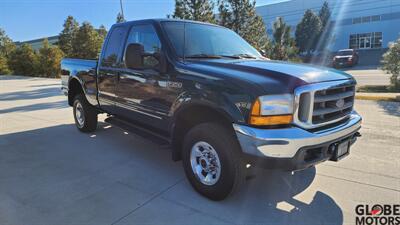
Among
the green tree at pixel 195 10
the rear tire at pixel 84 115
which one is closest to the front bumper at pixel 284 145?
the rear tire at pixel 84 115

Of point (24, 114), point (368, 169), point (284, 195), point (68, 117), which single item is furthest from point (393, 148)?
point (24, 114)

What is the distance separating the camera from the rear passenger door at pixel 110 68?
4551 mm

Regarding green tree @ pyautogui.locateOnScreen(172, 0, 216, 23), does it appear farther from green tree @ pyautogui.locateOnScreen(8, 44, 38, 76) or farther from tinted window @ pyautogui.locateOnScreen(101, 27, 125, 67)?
green tree @ pyautogui.locateOnScreen(8, 44, 38, 76)

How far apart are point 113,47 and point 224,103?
279cm

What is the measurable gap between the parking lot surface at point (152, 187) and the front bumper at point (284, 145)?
0.62 metres

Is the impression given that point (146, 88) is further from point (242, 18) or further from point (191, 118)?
point (242, 18)

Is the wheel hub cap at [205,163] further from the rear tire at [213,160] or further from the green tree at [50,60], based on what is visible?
the green tree at [50,60]

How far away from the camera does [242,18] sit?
12984 mm

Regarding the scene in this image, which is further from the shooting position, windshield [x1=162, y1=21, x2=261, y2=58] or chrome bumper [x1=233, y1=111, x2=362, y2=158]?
windshield [x1=162, y1=21, x2=261, y2=58]

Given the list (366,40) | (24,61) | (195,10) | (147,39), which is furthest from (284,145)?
(366,40)

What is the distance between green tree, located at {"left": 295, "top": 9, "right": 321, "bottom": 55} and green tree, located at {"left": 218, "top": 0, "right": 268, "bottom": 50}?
1179 inches

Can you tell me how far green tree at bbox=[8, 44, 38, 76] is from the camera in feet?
93.4

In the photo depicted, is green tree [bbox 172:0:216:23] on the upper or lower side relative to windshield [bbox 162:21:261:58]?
upper

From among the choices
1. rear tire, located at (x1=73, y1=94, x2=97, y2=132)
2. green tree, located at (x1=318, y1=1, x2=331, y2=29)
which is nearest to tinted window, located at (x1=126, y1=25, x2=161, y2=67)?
rear tire, located at (x1=73, y1=94, x2=97, y2=132)
